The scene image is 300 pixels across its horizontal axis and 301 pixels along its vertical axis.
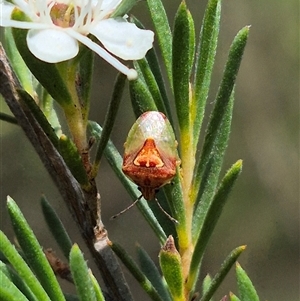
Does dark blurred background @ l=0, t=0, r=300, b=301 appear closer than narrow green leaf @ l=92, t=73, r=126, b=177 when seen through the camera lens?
No

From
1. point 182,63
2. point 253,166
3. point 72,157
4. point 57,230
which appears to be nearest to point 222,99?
point 182,63

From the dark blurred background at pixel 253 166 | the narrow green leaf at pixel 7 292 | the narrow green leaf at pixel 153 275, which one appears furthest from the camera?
the dark blurred background at pixel 253 166

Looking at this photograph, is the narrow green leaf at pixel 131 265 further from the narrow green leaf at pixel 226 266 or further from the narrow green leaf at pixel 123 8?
the narrow green leaf at pixel 123 8

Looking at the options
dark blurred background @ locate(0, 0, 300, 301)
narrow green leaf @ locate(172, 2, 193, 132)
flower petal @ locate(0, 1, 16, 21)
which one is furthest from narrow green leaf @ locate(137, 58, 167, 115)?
dark blurred background @ locate(0, 0, 300, 301)

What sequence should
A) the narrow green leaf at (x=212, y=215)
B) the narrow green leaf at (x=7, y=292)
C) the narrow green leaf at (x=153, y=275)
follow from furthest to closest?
the narrow green leaf at (x=153, y=275)
the narrow green leaf at (x=212, y=215)
the narrow green leaf at (x=7, y=292)

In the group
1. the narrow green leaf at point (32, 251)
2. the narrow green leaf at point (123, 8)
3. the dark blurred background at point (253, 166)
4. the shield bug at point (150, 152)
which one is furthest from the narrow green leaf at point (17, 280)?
the dark blurred background at point (253, 166)

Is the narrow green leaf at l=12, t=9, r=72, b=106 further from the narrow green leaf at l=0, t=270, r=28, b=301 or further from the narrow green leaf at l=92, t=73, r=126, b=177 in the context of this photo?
the narrow green leaf at l=0, t=270, r=28, b=301

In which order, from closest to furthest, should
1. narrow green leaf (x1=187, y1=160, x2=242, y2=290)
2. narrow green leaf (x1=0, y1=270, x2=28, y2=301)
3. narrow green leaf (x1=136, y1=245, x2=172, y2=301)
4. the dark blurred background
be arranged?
narrow green leaf (x1=0, y1=270, x2=28, y2=301), narrow green leaf (x1=187, y1=160, x2=242, y2=290), narrow green leaf (x1=136, y1=245, x2=172, y2=301), the dark blurred background
